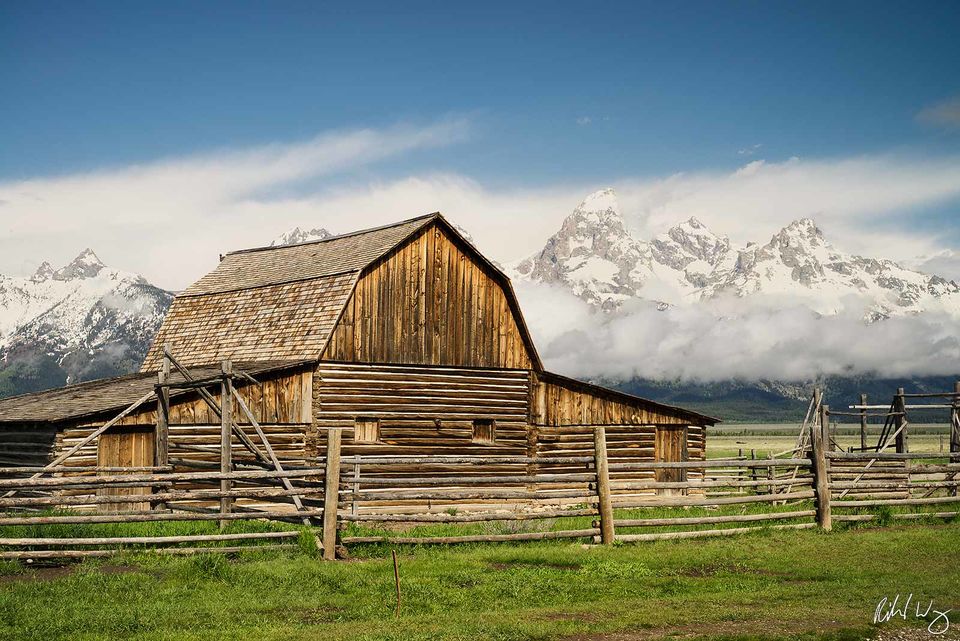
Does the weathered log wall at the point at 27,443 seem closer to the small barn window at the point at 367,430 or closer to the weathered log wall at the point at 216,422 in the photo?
the weathered log wall at the point at 216,422

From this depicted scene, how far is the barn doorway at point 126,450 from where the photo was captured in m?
25.6

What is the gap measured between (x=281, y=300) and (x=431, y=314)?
16.4 ft

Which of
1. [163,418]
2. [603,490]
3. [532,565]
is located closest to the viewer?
[532,565]

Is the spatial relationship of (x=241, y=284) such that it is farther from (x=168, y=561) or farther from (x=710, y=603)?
(x=710, y=603)

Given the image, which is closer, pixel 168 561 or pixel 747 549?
pixel 168 561

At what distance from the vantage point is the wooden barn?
2670 cm

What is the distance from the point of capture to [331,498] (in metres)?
16.5

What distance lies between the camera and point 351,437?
29141 millimetres

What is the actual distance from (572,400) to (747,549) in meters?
16.1

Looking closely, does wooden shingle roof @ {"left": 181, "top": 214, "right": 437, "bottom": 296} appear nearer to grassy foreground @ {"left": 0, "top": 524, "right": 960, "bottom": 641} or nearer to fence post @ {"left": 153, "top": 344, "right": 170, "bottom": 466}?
fence post @ {"left": 153, "top": 344, "right": 170, "bottom": 466}

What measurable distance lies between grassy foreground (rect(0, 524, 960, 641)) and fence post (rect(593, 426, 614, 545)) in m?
0.62

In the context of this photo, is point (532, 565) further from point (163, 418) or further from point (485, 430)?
point (485, 430)

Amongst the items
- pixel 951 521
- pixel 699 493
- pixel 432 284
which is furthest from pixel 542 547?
pixel 699 493
